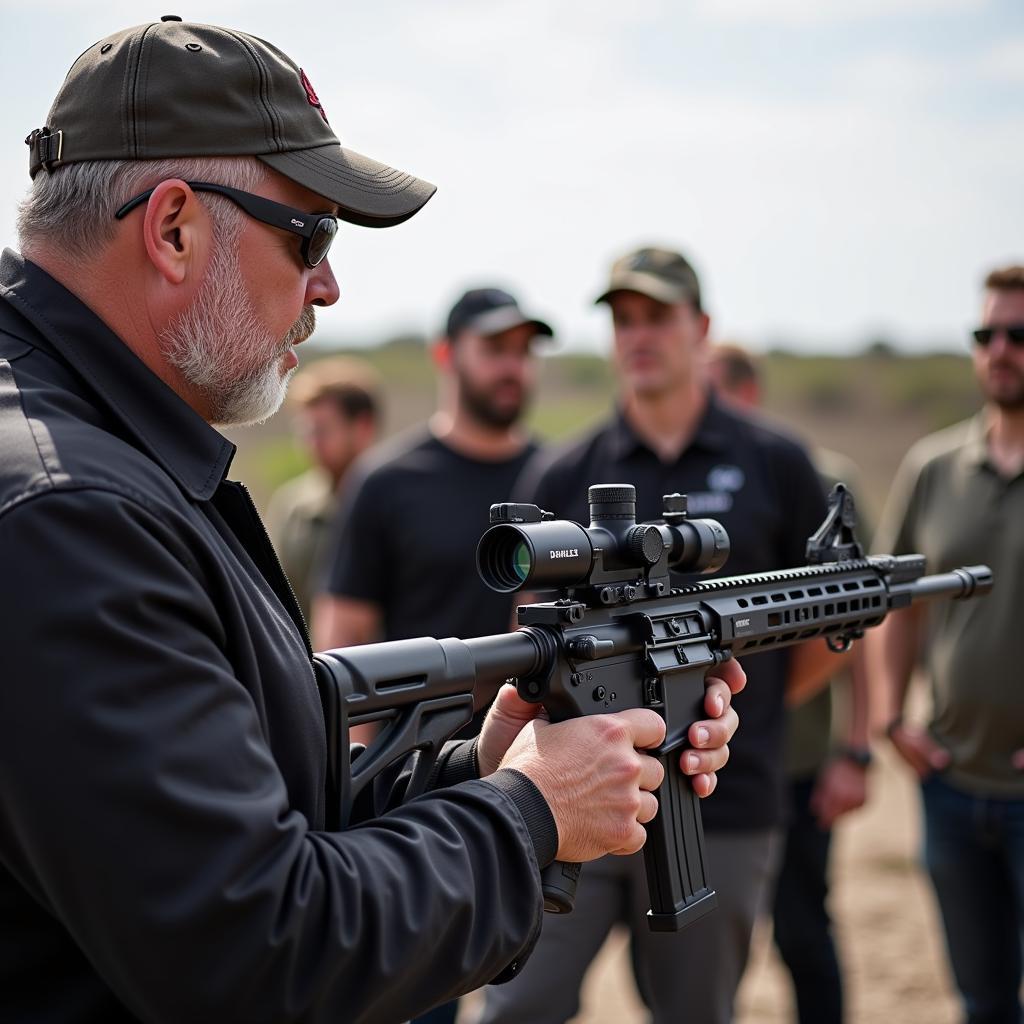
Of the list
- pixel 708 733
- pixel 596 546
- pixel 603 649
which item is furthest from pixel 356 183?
pixel 708 733

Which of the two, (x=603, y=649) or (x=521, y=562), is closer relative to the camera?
(x=521, y=562)

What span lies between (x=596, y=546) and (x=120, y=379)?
3.81ft

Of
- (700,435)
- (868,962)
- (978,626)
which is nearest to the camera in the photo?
(700,435)

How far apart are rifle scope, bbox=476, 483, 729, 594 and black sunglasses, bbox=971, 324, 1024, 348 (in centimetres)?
260

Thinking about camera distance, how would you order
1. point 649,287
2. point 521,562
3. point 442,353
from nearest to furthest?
point 521,562 < point 649,287 < point 442,353

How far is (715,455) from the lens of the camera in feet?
15.4

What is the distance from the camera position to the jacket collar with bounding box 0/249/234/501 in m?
1.95

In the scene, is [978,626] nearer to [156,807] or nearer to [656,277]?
[656,277]

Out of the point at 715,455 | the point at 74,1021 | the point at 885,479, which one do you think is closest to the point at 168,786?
the point at 74,1021

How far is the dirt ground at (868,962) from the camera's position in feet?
19.3

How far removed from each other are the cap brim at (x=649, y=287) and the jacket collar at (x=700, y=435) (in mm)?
449

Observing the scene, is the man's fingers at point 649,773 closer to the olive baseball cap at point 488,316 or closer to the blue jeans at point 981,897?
the blue jeans at point 981,897

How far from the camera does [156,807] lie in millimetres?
1565

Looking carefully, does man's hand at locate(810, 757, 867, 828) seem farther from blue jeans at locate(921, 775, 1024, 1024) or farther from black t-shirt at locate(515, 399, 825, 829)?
black t-shirt at locate(515, 399, 825, 829)
